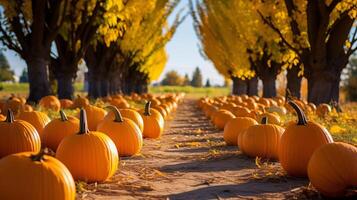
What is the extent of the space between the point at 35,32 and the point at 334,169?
1168cm

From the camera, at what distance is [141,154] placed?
24.2 feet

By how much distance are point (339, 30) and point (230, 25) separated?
12275 mm

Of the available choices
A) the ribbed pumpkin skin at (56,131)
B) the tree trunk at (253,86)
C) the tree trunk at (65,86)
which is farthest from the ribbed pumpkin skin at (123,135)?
the tree trunk at (253,86)

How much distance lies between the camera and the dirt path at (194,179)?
4.68m

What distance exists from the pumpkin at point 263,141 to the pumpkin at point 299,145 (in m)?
1.08

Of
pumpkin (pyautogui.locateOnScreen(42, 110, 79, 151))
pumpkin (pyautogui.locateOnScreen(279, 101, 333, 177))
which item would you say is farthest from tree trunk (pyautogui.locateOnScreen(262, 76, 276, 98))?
pumpkin (pyautogui.locateOnScreen(279, 101, 333, 177))

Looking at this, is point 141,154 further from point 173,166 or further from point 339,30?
point 339,30

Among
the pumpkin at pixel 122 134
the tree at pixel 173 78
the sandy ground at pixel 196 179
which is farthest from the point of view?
the tree at pixel 173 78

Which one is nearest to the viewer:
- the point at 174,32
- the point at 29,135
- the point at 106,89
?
the point at 29,135

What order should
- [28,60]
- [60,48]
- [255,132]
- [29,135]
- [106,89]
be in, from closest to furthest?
[29,135] < [255,132] < [28,60] < [60,48] < [106,89]

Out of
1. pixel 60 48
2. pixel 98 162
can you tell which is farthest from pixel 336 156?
pixel 60 48

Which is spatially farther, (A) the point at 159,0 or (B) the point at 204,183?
(A) the point at 159,0

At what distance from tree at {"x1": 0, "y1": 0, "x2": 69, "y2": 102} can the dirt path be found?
7.92m

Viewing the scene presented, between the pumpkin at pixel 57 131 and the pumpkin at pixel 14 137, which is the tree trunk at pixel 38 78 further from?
the pumpkin at pixel 14 137
